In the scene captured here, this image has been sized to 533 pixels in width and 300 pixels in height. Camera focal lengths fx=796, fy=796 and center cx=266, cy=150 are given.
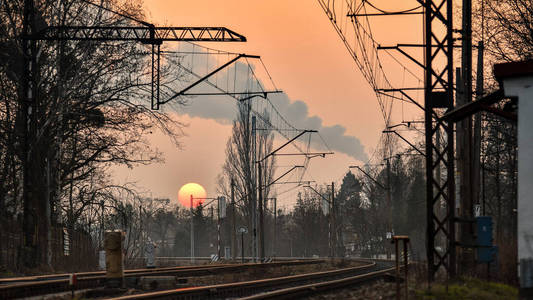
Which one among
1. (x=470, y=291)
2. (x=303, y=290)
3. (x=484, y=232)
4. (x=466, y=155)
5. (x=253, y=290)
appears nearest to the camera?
(x=470, y=291)

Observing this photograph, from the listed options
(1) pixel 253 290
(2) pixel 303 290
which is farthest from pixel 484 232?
(1) pixel 253 290

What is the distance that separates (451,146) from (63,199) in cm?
2557

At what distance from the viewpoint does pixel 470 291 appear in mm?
16000

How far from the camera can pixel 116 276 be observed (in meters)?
17.8

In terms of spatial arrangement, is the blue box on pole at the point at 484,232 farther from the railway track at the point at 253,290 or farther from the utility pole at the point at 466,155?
the railway track at the point at 253,290

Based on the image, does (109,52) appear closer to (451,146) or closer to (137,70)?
(137,70)

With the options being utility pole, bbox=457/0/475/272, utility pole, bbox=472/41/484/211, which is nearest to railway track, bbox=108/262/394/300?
utility pole, bbox=457/0/475/272

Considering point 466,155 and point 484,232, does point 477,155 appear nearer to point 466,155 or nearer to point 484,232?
point 466,155

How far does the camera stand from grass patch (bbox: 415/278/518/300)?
15178 millimetres

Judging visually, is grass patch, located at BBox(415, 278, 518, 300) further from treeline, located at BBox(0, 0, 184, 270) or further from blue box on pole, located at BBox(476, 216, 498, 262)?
treeline, located at BBox(0, 0, 184, 270)

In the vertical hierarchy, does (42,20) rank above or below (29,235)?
above

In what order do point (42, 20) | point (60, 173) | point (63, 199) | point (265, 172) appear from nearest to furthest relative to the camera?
1. point (42, 20)
2. point (60, 173)
3. point (63, 199)
4. point (265, 172)

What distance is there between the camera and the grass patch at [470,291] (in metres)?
15.2

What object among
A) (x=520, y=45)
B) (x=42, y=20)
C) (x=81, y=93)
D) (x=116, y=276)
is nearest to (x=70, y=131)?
(x=81, y=93)
